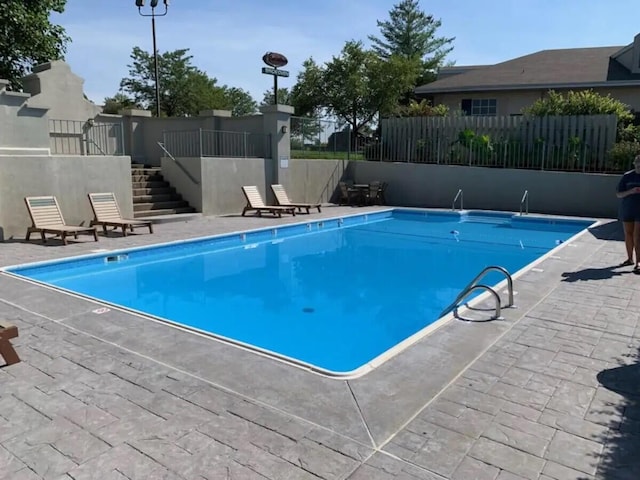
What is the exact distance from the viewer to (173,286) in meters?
8.41

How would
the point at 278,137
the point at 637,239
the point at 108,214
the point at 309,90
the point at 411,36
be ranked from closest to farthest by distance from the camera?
the point at 637,239 < the point at 108,214 < the point at 278,137 < the point at 309,90 < the point at 411,36

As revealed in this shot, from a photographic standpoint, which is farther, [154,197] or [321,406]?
[154,197]

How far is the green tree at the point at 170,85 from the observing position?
38.8 meters

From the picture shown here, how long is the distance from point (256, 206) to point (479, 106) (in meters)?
13.9

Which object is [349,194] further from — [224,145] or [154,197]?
[154,197]

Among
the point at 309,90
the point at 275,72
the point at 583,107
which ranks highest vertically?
the point at 309,90

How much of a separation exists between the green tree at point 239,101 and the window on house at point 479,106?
2764cm

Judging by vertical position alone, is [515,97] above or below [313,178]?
above

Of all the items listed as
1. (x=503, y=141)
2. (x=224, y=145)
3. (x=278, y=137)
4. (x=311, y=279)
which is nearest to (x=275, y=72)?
(x=278, y=137)

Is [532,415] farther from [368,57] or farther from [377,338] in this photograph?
[368,57]

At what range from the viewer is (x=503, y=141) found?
17.8m

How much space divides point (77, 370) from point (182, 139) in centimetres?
1383

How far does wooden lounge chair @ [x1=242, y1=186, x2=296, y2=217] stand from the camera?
1513 cm

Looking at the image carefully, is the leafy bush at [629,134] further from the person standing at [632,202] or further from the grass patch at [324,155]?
the person standing at [632,202]
